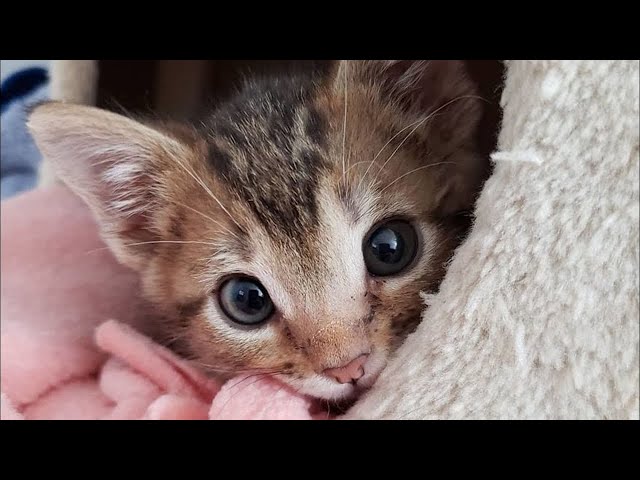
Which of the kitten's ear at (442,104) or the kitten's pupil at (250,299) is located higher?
the kitten's ear at (442,104)

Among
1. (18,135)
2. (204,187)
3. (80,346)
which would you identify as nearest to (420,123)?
(204,187)

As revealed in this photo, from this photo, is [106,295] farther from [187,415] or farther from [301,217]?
[301,217]

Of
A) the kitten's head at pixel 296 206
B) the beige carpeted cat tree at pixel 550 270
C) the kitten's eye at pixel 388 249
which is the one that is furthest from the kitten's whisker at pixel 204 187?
the beige carpeted cat tree at pixel 550 270

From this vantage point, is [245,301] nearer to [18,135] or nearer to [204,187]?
[204,187]

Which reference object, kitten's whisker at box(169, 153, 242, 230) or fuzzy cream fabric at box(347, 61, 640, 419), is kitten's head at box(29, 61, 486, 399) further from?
fuzzy cream fabric at box(347, 61, 640, 419)

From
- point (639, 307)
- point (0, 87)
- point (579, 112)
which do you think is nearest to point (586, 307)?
point (639, 307)

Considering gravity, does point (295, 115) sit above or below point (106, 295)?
above

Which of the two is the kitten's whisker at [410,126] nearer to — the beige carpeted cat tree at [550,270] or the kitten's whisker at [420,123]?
the kitten's whisker at [420,123]
